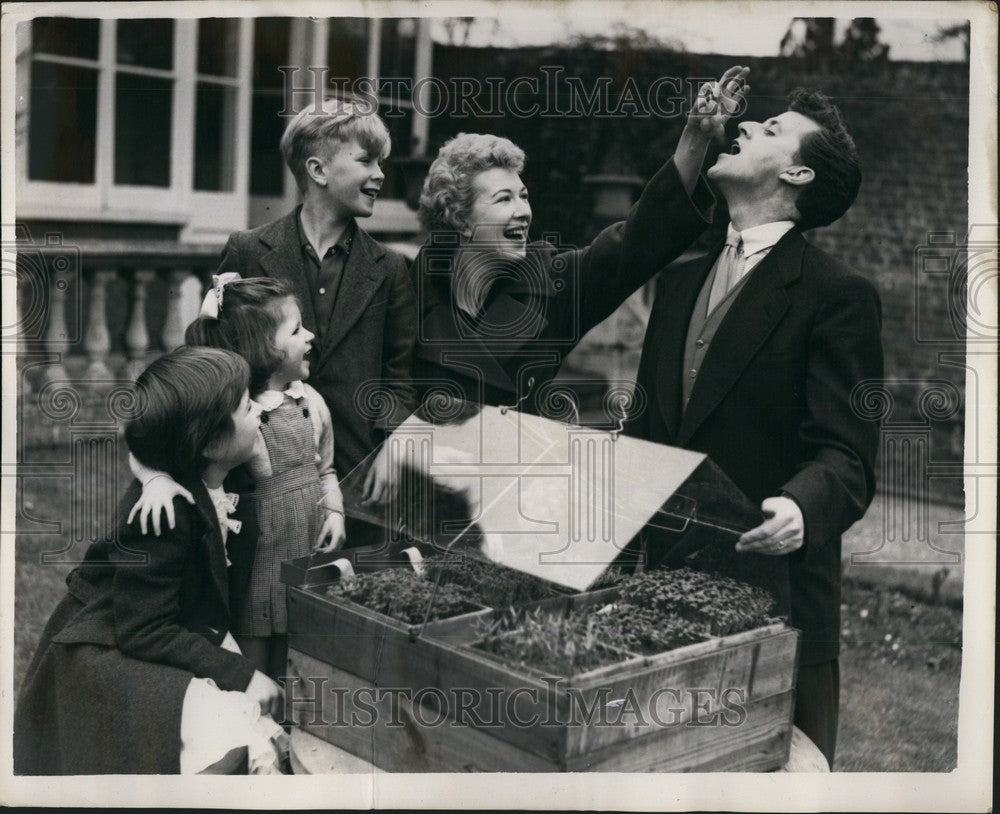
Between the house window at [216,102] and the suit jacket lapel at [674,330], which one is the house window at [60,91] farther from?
the suit jacket lapel at [674,330]

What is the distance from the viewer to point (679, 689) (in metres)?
3.38

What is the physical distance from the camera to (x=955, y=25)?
4043 mm

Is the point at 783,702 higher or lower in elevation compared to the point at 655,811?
higher

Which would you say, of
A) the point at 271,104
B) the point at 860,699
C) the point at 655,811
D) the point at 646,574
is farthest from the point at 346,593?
the point at 860,699

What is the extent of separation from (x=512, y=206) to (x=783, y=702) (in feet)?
5.41

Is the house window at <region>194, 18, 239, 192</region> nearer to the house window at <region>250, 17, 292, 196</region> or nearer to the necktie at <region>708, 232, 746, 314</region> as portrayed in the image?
the house window at <region>250, 17, 292, 196</region>

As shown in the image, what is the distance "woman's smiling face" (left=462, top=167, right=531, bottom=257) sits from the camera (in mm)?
3953

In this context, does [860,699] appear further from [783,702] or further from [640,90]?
[640,90]

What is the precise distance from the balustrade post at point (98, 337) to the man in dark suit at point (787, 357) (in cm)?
169

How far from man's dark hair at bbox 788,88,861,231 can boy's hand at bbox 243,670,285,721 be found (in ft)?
6.77

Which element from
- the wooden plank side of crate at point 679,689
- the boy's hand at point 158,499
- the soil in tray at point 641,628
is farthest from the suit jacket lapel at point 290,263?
the wooden plank side of crate at point 679,689

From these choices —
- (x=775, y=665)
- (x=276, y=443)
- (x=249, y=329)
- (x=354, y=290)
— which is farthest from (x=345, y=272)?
(x=775, y=665)

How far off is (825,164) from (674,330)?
66 cm

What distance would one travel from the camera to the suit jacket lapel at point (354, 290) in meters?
3.91
